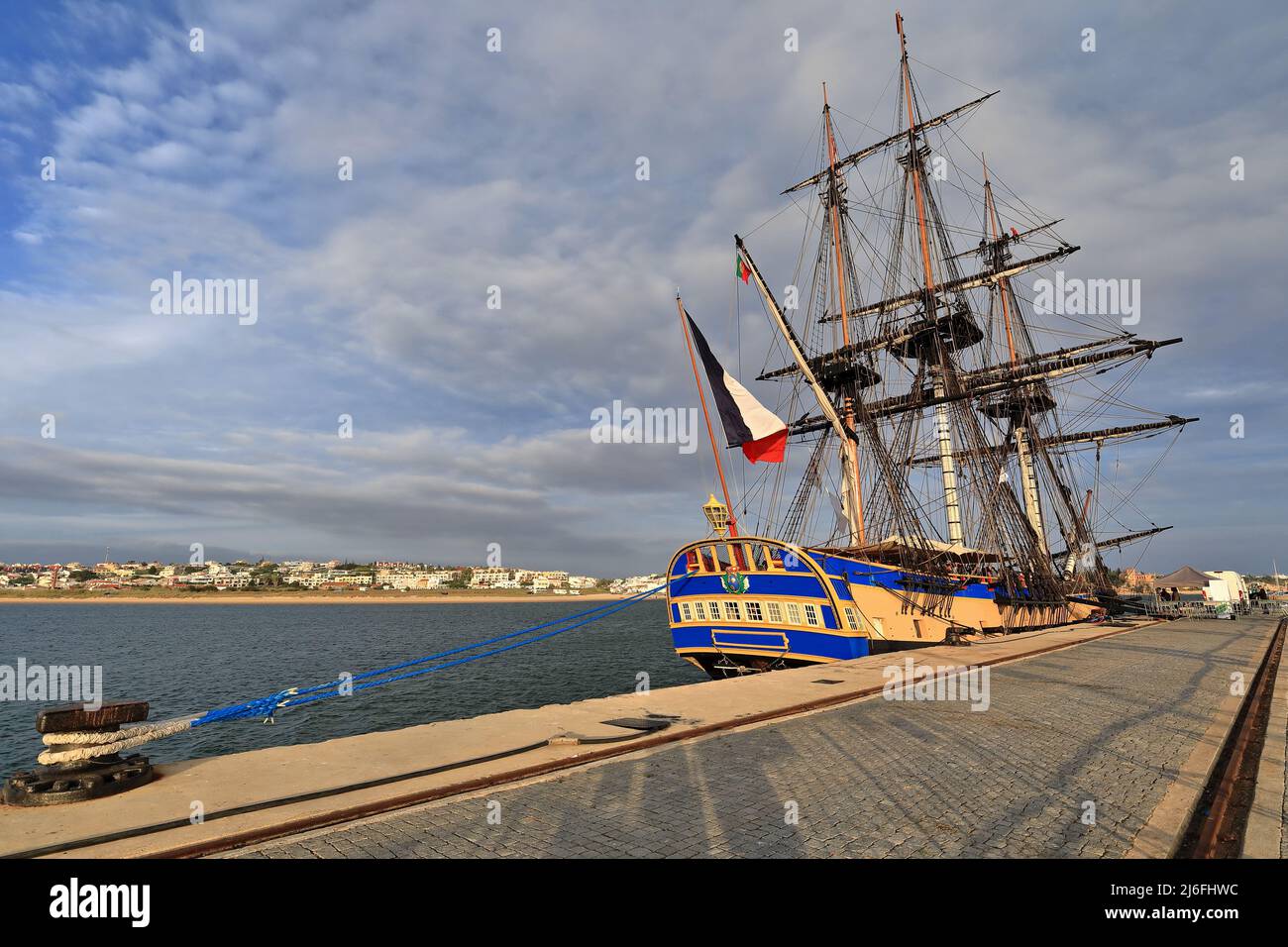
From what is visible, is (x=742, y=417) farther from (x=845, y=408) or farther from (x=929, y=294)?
(x=929, y=294)

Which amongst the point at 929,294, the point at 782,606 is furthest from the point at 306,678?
the point at 929,294

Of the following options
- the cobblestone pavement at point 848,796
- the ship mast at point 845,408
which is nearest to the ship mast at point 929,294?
the ship mast at point 845,408

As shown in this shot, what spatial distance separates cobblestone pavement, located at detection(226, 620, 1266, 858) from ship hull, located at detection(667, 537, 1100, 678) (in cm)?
991

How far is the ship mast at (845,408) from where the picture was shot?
36.1 metres

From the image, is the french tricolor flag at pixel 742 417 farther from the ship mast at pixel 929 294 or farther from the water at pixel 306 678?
the ship mast at pixel 929 294

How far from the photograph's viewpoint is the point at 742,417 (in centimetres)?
2184

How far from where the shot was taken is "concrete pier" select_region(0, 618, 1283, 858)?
5.43 meters

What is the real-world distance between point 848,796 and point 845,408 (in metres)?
35.6

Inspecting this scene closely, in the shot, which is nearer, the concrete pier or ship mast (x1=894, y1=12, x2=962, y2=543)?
the concrete pier

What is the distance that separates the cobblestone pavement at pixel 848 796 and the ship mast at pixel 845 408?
847 inches

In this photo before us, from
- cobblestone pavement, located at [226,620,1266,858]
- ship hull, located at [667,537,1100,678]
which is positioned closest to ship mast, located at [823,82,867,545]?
ship hull, located at [667,537,1100,678]

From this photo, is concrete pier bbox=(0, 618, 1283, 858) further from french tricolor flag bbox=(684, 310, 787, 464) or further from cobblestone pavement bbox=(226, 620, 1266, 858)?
french tricolor flag bbox=(684, 310, 787, 464)
